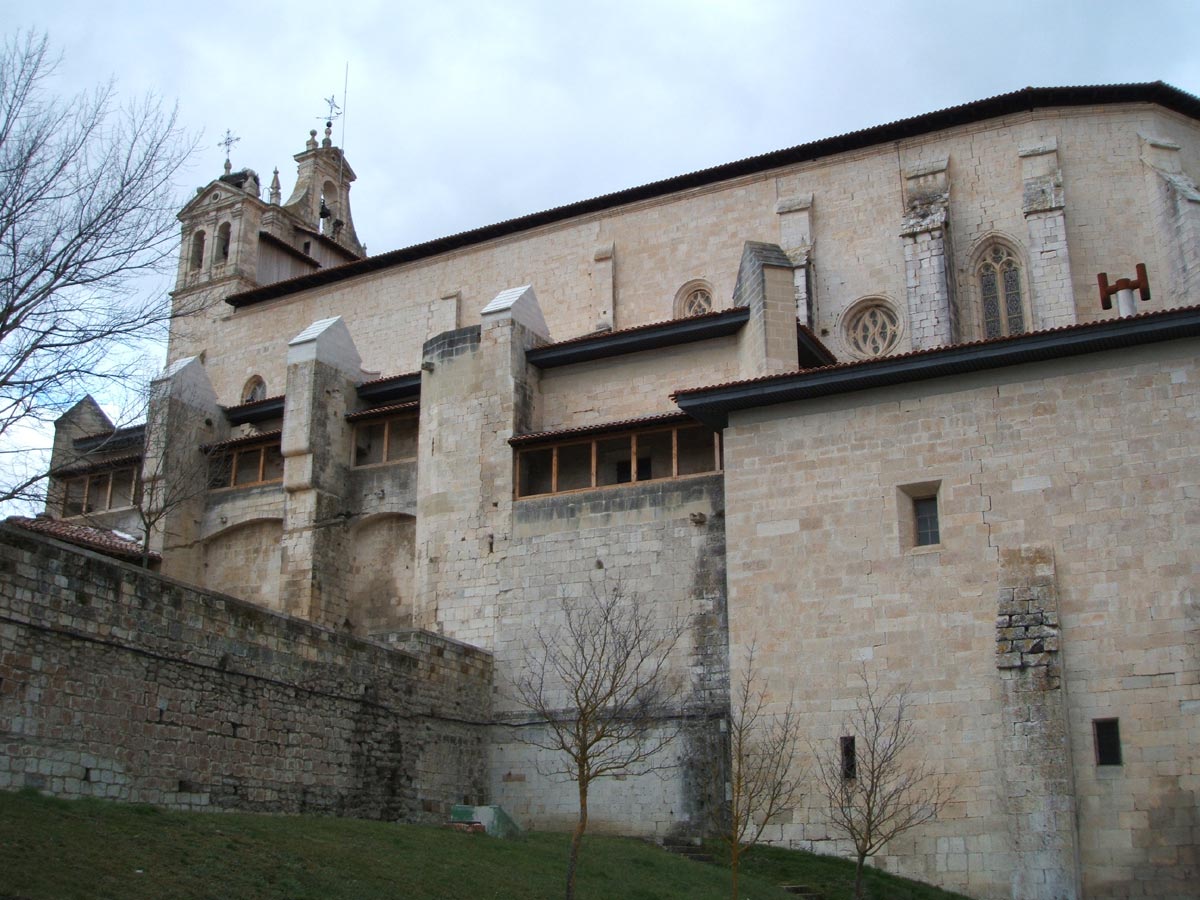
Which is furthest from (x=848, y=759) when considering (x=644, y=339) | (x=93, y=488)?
(x=93, y=488)

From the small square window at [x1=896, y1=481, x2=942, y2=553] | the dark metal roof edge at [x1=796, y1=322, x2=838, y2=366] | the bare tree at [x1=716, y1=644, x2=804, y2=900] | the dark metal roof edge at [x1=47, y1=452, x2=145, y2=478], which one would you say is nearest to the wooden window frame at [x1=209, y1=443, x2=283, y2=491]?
the dark metal roof edge at [x1=47, y1=452, x2=145, y2=478]

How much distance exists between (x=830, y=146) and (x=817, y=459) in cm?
1418

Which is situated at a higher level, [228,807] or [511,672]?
[511,672]

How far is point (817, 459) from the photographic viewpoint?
75.7 ft

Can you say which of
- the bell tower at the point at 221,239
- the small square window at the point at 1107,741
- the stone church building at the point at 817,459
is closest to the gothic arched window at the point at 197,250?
the bell tower at the point at 221,239

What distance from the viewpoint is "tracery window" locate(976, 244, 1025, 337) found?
103 feet

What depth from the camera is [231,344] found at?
44.1 meters

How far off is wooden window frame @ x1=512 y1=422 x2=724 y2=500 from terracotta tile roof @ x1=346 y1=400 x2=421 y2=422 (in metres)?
4.24

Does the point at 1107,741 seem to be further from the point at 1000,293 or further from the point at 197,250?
the point at 197,250

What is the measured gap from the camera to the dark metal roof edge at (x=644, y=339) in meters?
27.7

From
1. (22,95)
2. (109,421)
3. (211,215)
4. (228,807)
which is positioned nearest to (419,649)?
(228,807)

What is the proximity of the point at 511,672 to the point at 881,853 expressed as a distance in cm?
830

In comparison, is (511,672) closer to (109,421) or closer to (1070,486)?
(1070,486)

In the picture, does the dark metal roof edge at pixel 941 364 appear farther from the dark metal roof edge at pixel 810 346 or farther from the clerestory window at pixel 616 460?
the dark metal roof edge at pixel 810 346
